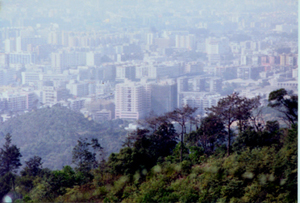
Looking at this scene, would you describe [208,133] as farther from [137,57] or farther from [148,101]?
[137,57]

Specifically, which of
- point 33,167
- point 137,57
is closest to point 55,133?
point 33,167

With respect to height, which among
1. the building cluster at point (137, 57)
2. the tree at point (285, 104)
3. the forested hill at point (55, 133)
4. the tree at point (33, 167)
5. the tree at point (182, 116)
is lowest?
the tree at point (33, 167)

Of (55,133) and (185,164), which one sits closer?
(185,164)

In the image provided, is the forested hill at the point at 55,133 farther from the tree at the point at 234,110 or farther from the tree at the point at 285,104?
the tree at the point at 285,104

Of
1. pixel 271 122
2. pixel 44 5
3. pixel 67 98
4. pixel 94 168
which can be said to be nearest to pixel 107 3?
pixel 44 5

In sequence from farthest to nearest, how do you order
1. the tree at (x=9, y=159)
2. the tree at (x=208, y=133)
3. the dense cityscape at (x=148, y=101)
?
the tree at (x=9, y=159) < the tree at (x=208, y=133) < the dense cityscape at (x=148, y=101)

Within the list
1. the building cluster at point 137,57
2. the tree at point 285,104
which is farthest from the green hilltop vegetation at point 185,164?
the building cluster at point 137,57

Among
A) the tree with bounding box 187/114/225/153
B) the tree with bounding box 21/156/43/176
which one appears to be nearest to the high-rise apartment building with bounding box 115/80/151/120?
the tree with bounding box 187/114/225/153
